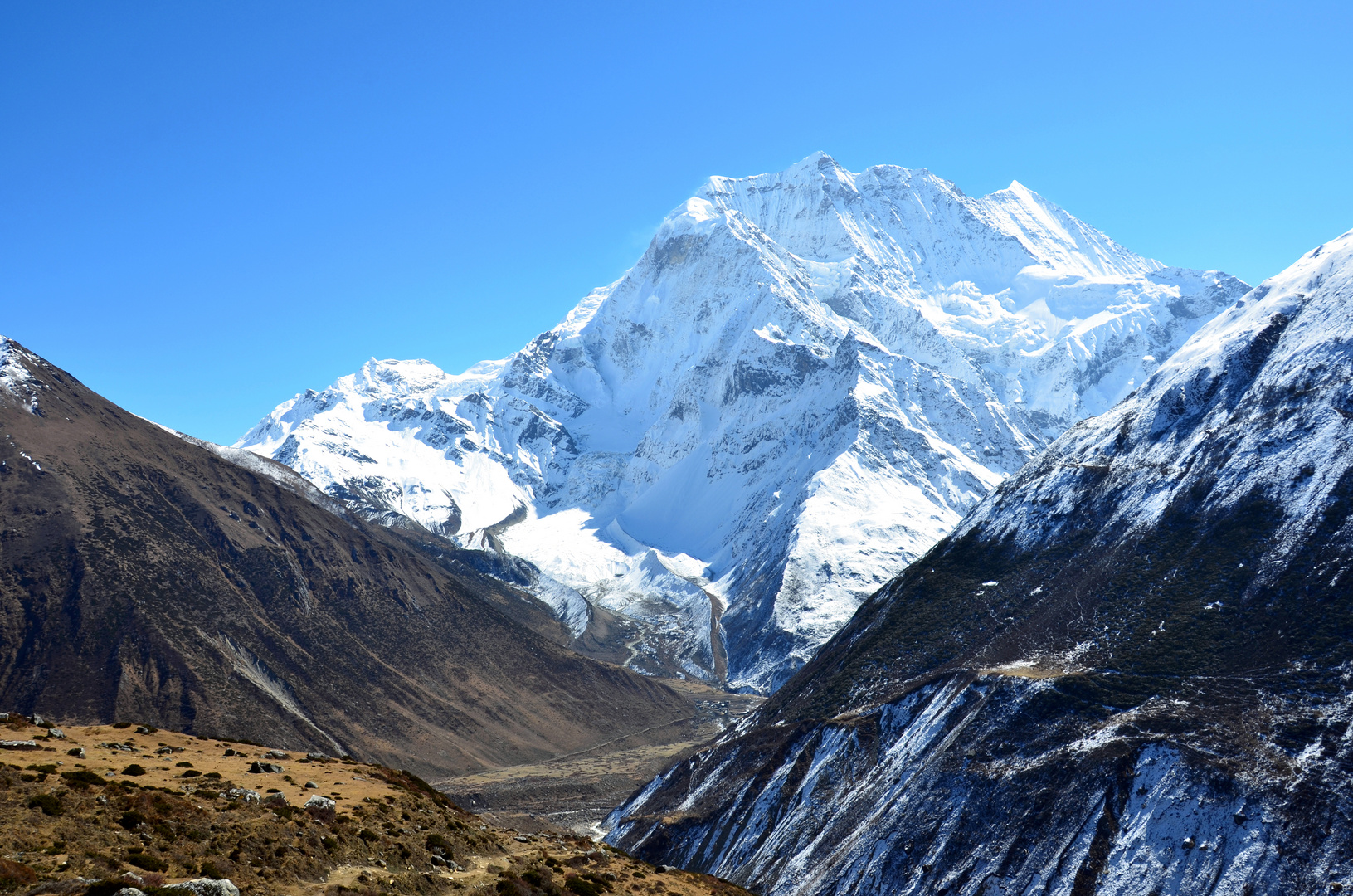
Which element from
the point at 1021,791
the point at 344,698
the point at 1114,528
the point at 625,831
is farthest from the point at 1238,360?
the point at 344,698

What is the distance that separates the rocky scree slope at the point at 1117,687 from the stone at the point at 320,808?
2172 inches

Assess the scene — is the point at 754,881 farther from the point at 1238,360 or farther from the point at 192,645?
the point at 192,645

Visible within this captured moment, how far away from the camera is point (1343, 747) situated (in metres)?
70.3

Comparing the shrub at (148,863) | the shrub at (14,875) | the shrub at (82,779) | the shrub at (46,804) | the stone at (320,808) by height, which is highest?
the stone at (320,808)

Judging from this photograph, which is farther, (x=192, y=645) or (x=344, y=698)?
(x=344, y=698)

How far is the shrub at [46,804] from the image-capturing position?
34.4m

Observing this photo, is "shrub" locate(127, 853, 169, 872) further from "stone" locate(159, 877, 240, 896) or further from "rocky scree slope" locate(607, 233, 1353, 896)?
"rocky scree slope" locate(607, 233, 1353, 896)

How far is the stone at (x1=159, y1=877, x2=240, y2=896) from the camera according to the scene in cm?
2943

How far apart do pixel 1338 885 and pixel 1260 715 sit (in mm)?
16527

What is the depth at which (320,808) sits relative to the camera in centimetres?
4288

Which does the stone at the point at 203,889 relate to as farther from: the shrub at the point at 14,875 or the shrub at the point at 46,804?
the shrub at the point at 46,804

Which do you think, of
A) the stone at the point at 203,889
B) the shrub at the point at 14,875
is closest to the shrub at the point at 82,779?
the shrub at the point at 14,875

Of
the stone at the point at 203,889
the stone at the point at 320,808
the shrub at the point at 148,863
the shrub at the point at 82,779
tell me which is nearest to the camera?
the stone at the point at 203,889

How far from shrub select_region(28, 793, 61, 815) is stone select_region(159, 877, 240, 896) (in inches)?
262
